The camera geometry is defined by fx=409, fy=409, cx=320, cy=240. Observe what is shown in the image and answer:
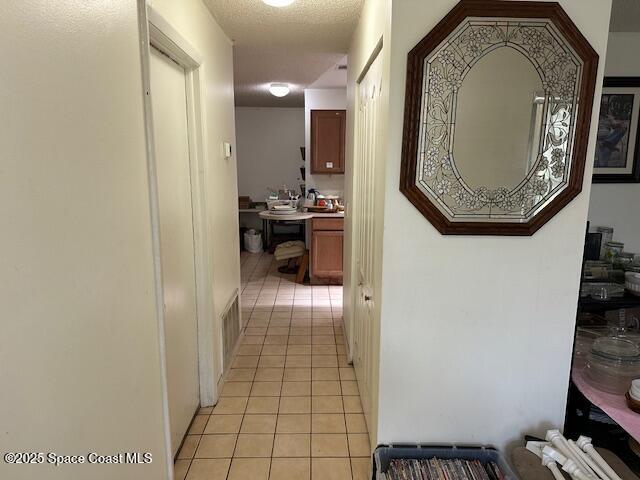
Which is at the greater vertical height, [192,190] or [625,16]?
[625,16]

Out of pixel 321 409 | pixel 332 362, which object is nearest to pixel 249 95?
pixel 332 362

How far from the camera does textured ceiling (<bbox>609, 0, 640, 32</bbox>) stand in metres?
2.00

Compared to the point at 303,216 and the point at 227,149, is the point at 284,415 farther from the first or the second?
the point at 303,216

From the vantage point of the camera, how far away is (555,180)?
148cm

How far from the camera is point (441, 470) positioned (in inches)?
59.8

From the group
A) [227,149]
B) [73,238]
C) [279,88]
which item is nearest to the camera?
[73,238]

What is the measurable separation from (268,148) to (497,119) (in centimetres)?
593

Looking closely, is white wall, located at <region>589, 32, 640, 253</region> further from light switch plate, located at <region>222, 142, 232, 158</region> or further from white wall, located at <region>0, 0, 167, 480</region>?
white wall, located at <region>0, 0, 167, 480</region>

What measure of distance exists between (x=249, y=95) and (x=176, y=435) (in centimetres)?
469

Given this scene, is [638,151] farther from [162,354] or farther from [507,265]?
[162,354]

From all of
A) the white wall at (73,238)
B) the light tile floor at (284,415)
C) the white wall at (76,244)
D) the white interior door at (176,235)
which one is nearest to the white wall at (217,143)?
the white interior door at (176,235)

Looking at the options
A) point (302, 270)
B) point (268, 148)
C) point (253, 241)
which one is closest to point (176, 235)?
point (302, 270)

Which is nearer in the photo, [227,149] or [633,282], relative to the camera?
[633,282]

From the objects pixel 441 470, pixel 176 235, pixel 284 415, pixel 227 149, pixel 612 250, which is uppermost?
pixel 227 149
